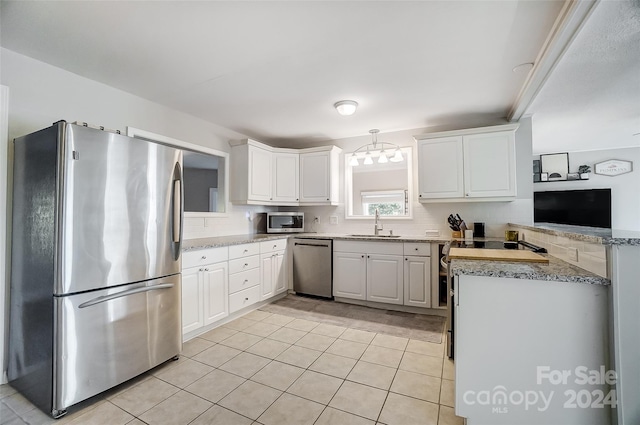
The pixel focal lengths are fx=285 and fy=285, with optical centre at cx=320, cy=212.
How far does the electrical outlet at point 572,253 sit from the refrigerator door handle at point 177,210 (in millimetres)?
2622

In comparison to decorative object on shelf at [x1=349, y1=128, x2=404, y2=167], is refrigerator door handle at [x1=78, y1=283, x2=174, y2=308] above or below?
below

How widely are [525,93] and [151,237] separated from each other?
3370 mm

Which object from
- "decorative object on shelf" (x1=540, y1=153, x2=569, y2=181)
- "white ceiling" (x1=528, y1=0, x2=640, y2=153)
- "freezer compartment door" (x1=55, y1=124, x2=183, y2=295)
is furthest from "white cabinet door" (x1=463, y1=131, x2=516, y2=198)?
"freezer compartment door" (x1=55, y1=124, x2=183, y2=295)

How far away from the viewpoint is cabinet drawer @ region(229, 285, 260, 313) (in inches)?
120

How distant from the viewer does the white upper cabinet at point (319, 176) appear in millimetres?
4145

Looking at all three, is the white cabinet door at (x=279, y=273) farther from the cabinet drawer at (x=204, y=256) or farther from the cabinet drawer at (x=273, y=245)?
the cabinet drawer at (x=204, y=256)

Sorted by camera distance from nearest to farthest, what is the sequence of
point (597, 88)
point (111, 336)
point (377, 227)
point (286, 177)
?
point (111, 336), point (597, 88), point (377, 227), point (286, 177)

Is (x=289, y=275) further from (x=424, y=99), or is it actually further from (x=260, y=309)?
(x=424, y=99)

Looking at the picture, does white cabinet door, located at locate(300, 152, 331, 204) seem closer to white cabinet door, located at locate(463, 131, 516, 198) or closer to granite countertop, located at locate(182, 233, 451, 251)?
granite countertop, located at locate(182, 233, 451, 251)

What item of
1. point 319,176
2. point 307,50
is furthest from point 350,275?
point 307,50

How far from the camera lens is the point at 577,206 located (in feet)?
16.6

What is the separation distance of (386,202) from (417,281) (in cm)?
129

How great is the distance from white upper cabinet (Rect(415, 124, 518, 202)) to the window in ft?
1.59

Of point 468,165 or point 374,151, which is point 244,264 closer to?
point 374,151
